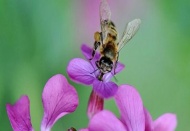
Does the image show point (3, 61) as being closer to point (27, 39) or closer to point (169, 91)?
point (27, 39)

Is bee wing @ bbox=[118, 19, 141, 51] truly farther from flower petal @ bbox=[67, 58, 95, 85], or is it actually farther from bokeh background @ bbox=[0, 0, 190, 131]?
bokeh background @ bbox=[0, 0, 190, 131]

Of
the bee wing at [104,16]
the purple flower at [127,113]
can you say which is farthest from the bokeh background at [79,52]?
the purple flower at [127,113]

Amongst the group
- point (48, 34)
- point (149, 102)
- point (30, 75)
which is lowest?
point (149, 102)

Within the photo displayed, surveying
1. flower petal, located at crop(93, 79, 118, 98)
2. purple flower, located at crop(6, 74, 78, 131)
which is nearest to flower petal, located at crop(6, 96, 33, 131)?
purple flower, located at crop(6, 74, 78, 131)

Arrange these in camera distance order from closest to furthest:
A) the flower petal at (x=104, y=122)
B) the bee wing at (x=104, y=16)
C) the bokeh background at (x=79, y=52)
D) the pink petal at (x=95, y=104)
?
the flower petal at (x=104, y=122)
the pink petal at (x=95, y=104)
the bee wing at (x=104, y=16)
the bokeh background at (x=79, y=52)

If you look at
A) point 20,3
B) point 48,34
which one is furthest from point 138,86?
point 20,3

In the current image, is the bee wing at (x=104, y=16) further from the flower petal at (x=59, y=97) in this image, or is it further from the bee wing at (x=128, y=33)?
the flower petal at (x=59, y=97)

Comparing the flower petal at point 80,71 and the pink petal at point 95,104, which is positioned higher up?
the flower petal at point 80,71
